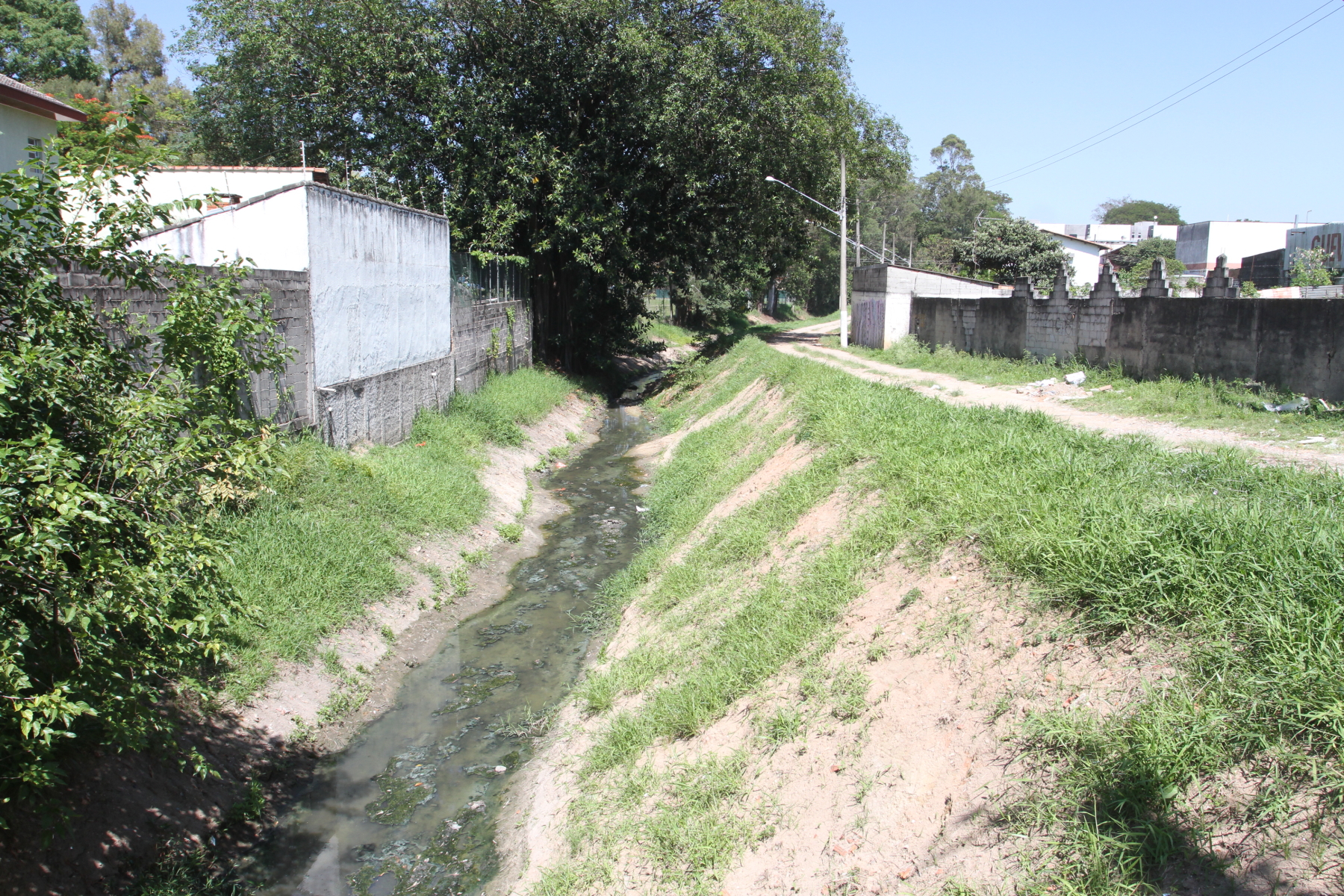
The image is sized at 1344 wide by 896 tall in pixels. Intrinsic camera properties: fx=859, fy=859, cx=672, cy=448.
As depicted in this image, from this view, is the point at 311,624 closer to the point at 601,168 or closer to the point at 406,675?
the point at 406,675

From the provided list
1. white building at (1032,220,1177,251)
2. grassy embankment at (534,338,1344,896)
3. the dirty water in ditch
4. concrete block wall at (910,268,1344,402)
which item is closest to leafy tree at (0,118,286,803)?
the dirty water in ditch

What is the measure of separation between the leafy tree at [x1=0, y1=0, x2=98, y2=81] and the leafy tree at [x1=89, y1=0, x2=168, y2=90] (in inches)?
420

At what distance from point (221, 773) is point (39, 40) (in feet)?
152

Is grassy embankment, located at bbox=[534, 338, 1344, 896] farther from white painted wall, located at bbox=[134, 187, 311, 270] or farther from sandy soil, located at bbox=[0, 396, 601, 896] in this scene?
white painted wall, located at bbox=[134, 187, 311, 270]

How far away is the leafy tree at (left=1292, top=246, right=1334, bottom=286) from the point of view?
23.8 metres

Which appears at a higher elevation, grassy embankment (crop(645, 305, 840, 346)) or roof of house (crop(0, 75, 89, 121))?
roof of house (crop(0, 75, 89, 121))

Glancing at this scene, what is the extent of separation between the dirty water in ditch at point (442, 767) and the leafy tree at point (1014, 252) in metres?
36.8

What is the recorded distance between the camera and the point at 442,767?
23.4 ft

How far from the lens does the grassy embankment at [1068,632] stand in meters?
3.61

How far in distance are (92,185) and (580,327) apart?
23.4m

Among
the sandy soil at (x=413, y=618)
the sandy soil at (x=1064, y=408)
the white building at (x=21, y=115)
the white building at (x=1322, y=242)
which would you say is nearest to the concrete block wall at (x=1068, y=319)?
the sandy soil at (x=1064, y=408)

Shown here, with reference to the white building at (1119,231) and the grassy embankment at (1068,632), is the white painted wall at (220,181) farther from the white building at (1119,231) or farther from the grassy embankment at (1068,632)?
the white building at (1119,231)

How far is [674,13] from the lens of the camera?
77.2 ft

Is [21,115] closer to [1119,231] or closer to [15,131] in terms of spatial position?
[15,131]
